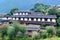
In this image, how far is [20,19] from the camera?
26641mm

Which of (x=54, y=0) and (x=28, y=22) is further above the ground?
(x=54, y=0)

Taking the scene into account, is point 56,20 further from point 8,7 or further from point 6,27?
point 8,7

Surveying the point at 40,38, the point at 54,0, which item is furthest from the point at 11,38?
the point at 54,0

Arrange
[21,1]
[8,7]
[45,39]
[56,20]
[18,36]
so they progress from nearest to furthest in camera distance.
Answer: [45,39], [18,36], [56,20], [8,7], [21,1]

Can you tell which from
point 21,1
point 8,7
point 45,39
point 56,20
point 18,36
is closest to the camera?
point 45,39

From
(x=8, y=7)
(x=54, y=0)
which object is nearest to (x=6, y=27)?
(x=8, y=7)

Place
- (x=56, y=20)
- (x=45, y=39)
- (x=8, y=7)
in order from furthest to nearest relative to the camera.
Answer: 1. (x=8, y=7)
2. (x=56, y=20)
3. (x=45, y=39)

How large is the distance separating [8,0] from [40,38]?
33.1 metres

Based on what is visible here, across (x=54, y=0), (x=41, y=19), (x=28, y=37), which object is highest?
(x=54, y=0)

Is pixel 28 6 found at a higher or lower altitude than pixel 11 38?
higher

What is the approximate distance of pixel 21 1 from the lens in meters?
49.9

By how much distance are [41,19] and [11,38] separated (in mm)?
7400

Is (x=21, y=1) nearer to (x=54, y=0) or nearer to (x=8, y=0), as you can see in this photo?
(x=8, y=0)

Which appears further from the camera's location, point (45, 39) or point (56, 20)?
point (56, 20)
